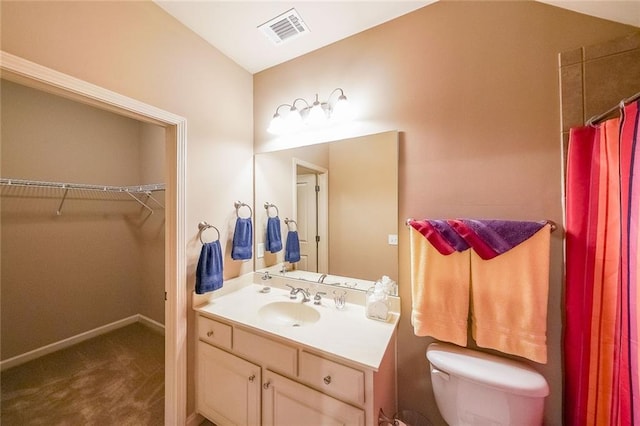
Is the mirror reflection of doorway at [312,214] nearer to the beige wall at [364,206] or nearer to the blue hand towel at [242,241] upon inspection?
the beige wall at [364,206]

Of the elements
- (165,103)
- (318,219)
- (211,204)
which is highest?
(165,103)

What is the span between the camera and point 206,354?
1438 millimetres

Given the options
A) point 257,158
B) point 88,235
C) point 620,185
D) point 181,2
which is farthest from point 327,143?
point 88,235

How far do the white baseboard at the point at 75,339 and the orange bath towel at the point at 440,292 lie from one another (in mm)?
2931

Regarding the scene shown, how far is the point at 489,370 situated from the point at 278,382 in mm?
974

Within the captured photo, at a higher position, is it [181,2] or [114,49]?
[181,2]

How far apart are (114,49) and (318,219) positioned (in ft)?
4.80

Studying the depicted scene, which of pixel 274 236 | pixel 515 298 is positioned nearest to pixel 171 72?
pixel 274 236

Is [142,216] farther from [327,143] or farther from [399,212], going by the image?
[399,212]

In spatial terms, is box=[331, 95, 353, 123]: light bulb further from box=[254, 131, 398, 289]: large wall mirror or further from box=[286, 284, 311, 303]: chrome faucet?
box=[286, 284, 311, 303]: chrome faucet

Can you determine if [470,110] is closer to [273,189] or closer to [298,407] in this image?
[273,189]

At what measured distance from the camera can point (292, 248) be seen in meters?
1.81

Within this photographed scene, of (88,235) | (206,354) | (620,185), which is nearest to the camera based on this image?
(620,185)

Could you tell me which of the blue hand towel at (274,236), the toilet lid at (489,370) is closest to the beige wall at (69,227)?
the blue hand towel at (274,236)
